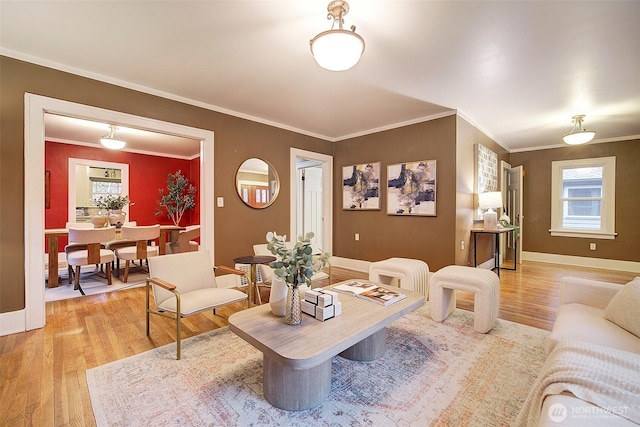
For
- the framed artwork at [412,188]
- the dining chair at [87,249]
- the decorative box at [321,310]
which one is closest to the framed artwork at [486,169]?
the framed artwork at [412,188]

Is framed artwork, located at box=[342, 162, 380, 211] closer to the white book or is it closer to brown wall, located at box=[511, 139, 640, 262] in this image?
the white book

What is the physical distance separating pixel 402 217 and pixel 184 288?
3240mm

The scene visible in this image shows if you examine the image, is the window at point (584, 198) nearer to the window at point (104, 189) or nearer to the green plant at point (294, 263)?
the green plant at point (294, 263)

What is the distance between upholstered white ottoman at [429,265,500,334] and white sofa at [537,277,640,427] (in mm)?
482

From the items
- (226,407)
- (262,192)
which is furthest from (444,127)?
(226,407)

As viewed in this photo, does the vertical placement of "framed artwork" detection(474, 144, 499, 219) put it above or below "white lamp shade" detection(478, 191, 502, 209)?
above

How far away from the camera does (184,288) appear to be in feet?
8.01

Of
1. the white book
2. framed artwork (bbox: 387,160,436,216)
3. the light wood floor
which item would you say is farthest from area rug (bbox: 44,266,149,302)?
framed artwork (bbox: 387,160,436,216)

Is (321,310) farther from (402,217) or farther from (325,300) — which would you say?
(402,217)

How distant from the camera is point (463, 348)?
7.07 ft

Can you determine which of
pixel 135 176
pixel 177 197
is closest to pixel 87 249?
pixel 177 197

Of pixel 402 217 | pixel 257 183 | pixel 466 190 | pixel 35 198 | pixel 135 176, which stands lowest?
pixel 402 217

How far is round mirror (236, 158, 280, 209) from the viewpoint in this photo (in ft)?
13.1

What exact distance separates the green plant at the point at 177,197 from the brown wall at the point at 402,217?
3524 mm
